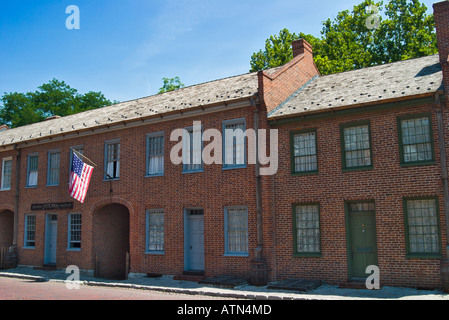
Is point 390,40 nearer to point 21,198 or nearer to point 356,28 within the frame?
point 356,28

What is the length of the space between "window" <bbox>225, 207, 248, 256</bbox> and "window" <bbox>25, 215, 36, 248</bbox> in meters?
12.7

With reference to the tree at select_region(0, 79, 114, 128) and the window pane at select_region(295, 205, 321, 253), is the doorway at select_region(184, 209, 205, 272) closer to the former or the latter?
the window pane at select_region(295, 205, 321, 253)

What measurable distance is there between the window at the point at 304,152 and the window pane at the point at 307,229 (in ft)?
4.41

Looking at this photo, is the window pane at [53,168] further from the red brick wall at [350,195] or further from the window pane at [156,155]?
the red brick wall at [350,195]

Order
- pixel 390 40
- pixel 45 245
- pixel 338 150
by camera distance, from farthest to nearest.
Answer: pixel 390 40, pixel 45 245, pixel 338 150

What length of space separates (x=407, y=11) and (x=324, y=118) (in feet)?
78.3

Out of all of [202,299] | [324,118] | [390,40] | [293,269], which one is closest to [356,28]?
[390,40]

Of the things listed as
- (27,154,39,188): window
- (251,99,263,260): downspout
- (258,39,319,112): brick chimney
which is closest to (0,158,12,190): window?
(27,154,39,188): window

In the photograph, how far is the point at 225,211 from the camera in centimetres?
1628

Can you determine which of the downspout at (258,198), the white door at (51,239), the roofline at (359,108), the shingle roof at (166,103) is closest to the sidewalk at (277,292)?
the downspout at (258,198)

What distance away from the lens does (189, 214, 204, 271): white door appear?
1709 cm

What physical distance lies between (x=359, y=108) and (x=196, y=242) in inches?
321

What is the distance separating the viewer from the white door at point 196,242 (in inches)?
673

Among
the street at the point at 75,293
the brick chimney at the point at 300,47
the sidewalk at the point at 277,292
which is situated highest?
the brick chimney at the point at 300,47
